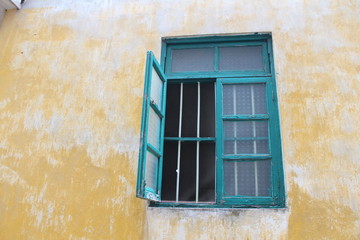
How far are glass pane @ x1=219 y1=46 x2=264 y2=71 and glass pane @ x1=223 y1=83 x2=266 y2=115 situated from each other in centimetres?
23

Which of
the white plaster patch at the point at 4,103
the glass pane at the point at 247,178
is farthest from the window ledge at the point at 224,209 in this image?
the white plaster patch at the point at 4,103

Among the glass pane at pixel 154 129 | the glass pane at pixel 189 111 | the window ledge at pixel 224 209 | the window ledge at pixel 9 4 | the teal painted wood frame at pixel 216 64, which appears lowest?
the window ledge at pixel 224 209

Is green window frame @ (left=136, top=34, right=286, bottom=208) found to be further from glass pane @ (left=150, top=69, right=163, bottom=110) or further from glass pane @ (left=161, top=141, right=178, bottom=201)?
glass pane @ (left=161, top=141, right=178, bottom=201)

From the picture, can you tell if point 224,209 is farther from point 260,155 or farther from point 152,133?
point 152,133

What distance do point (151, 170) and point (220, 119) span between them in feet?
2.66

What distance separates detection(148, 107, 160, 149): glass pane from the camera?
9.37ft

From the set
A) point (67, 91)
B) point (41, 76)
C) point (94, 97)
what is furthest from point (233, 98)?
point (41, 76)

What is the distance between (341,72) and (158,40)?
5.98 feet

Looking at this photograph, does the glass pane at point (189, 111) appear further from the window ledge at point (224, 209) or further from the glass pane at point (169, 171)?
the window ledge at point (224, 209)

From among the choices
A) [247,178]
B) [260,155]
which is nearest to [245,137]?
[260,155]

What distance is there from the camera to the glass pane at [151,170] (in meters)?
2.76

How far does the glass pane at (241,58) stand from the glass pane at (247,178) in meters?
1.00

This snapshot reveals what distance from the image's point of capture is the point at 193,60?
3615 millimetres

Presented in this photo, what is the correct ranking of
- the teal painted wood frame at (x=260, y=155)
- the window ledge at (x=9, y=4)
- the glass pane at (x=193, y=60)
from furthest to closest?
1. the window ledge at (x=9, y=4)
2. the glass pane at (x=193, y=60)
3. the teal painted wood frame at (x=260, y=155)
